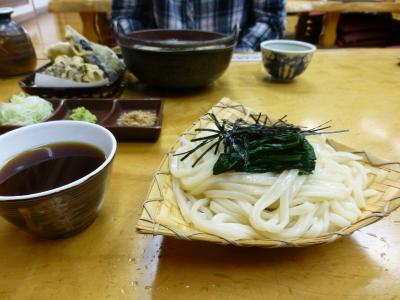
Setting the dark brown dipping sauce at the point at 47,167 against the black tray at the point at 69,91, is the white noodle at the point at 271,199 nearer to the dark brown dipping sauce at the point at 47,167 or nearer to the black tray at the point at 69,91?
the dark brown dipping sauce at the point at 47,167

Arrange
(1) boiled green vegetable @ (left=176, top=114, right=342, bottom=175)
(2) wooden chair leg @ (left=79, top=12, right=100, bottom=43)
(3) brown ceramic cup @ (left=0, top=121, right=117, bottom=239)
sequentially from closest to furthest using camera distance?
1. (3) brown ceramic cup @ (left=0, top=121, right=117, bottom=239)
2. (1) boiled green vegetable @ (left=176, top=114, right=342, bottom=175)
3. (2) wooden chair leg @ (left=79, top=12, right=100, bottom=43)

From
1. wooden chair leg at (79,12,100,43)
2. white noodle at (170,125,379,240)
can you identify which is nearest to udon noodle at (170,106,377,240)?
white noodle at (170,125,379,240)

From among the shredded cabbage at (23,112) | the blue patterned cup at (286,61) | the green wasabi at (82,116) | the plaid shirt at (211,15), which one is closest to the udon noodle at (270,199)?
the green wasabi at (82,116)

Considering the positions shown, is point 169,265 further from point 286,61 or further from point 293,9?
point 293,9

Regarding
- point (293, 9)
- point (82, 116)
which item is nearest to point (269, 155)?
point (82, 116)

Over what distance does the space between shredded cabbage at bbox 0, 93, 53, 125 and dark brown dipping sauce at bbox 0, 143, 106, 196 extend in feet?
1.37

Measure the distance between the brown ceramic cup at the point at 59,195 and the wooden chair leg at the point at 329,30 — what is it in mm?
3869

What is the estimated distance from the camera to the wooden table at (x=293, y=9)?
319 centimetres

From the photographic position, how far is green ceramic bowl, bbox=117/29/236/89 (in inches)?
53.0

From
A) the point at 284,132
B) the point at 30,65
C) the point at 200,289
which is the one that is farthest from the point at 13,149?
the point at 30,65

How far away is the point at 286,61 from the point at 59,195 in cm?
139

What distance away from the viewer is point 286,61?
1.60 metres

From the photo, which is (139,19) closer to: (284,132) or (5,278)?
(284,132)

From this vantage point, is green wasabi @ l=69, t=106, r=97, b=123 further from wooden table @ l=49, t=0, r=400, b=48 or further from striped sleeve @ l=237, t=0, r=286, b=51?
wooden table @ l=49, t=0, r=400, b=48
